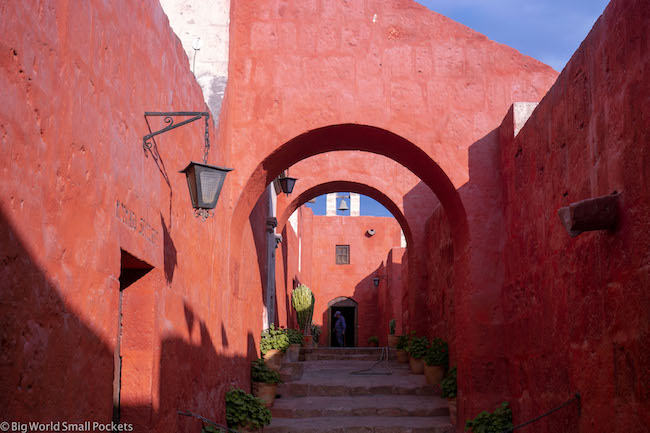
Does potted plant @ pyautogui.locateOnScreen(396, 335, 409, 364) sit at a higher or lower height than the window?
lower

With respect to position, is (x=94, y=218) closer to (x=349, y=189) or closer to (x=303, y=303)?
(x=349, y=189)

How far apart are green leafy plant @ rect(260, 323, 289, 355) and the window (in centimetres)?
1193

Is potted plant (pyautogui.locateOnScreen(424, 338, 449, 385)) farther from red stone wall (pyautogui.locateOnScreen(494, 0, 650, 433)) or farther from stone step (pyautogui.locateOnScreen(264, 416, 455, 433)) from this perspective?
red stone wall (pyautogui.locateOnScreen(494, 0, 650, 433))

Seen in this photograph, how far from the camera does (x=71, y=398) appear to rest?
9.69 feet

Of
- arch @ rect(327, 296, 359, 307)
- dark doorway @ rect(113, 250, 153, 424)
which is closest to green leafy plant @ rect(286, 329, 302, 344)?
dark doorway @ rect(113, 250, 153, 424)

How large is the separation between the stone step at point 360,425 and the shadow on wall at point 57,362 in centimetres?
268

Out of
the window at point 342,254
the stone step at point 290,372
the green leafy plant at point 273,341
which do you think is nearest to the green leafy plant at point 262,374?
the stone step at point 290,372

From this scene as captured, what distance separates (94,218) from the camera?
10.7 ft

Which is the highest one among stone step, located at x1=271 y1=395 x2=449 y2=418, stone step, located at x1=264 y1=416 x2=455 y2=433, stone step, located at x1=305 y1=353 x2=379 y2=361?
stone step, located at x1=305 y1=353 x2=379 y2=361

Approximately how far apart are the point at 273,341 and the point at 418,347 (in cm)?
233

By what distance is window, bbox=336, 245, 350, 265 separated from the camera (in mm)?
22792

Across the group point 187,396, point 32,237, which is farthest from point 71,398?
point 187,396

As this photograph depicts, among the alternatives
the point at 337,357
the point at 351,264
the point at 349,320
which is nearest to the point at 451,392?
the point at 337,357

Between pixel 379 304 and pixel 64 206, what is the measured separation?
19.8m
